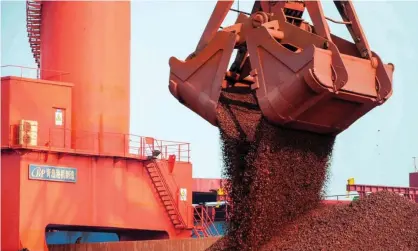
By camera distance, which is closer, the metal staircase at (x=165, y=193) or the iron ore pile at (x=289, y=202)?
the iron ore pile at (x=289, y=202)

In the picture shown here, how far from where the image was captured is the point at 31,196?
21.6 m

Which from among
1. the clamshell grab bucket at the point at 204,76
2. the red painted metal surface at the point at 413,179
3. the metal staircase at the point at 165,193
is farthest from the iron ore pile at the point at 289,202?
the red painted metal surface at the point at 413,179

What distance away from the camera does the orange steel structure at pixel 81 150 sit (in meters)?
21.8

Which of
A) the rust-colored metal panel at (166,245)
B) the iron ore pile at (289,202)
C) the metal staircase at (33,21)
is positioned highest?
the metal staircase at (33,21)

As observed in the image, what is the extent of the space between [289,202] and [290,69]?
200 centimetres

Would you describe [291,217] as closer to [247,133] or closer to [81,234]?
[247,133]

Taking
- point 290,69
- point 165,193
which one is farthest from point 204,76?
point 165,193

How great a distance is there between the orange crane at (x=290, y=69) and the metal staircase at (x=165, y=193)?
9829mm

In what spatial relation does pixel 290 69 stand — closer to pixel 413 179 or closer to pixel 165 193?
pixel 165 193

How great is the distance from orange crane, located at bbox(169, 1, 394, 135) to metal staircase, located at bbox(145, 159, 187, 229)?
9.83 metres

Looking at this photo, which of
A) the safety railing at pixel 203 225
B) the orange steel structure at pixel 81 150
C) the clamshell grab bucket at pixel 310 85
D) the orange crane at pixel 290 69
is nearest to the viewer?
the clamshell grab bucket at pixel 310 85

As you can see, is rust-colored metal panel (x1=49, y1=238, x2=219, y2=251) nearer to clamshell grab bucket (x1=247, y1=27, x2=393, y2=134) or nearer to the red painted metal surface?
clamshell grab bucket (x1=247, y1=27, x2=393, y2=134)

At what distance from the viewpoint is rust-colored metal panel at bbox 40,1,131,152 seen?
23938 millimetres

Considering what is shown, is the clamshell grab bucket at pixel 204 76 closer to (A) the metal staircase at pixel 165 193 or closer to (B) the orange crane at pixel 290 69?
(B) the orange crane at pixel 290 69
